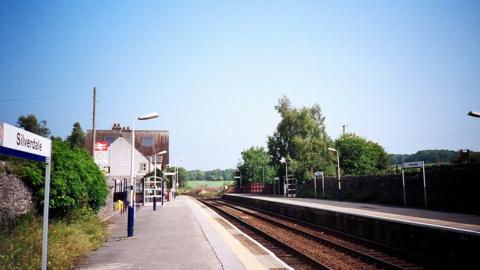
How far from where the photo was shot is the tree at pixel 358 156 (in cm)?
6347

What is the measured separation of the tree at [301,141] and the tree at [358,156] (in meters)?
6.78

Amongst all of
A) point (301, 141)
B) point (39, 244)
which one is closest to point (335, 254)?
point (39, 244)

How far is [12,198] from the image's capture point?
1087 centimetres

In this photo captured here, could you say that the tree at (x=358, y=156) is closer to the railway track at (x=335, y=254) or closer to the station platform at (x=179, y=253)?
the railway track at (x=335, y=254)

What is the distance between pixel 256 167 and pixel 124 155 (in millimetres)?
30744

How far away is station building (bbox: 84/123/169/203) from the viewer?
26948 millimetres

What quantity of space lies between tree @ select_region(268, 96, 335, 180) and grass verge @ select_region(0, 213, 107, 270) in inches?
1579

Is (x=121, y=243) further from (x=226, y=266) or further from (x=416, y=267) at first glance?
(x=416, y=267)

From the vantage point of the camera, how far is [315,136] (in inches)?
2379

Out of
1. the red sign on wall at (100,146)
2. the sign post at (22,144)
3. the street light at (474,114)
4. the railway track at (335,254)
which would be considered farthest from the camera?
the red sign on wall at (100,146)

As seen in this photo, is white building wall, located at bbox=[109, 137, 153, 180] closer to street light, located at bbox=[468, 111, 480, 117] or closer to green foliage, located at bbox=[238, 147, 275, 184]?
green foliage, located at bbox=[238, 147, 275, 184]

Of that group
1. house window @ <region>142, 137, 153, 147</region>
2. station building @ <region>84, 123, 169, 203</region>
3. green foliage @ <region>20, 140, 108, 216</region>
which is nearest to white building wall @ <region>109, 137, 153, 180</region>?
station building @ <region>84, 123, 169, 203</region>

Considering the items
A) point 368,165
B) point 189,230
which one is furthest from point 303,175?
point 189,230

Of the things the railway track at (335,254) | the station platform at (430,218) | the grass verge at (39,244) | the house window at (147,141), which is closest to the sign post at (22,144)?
the grass verge at (39,244)
